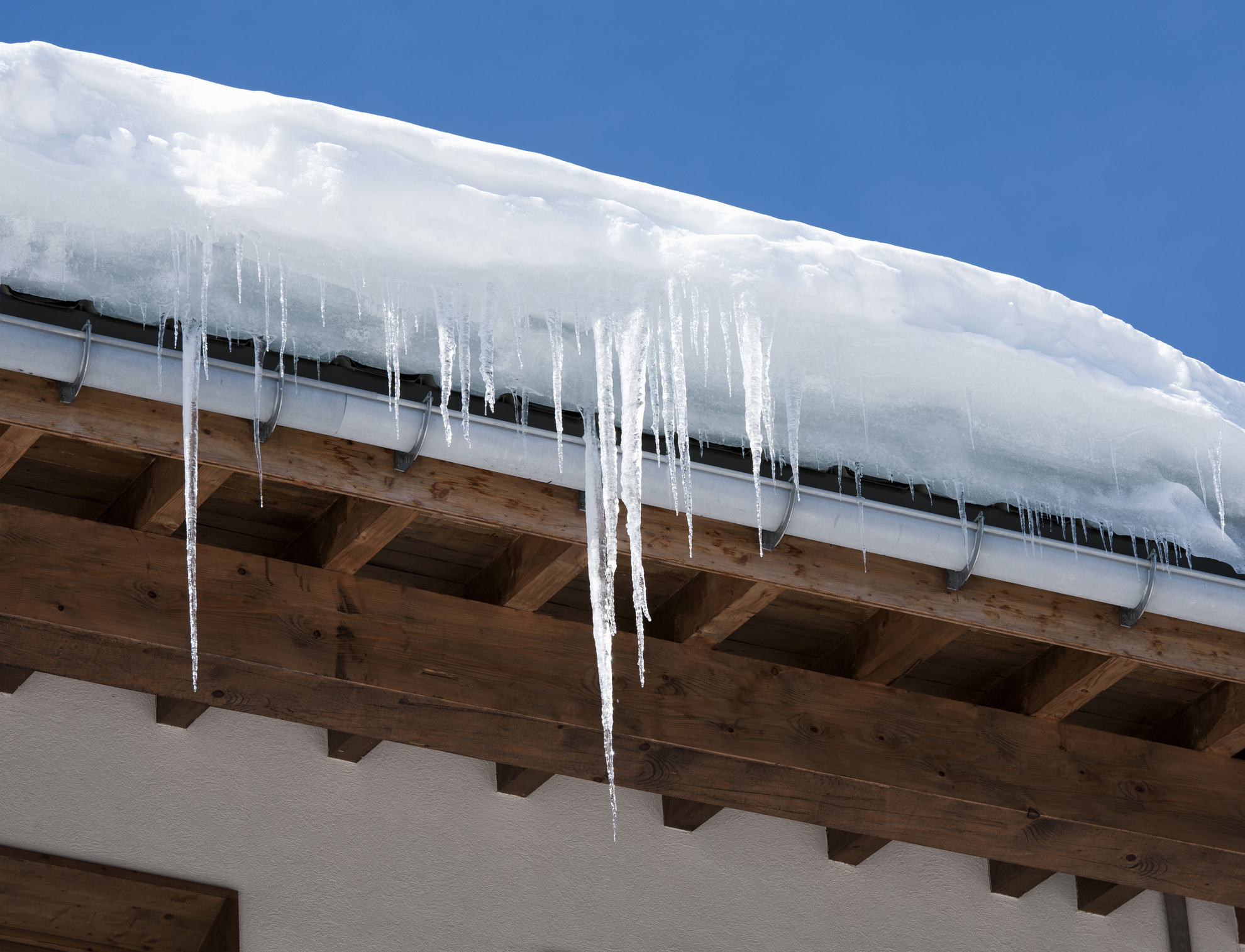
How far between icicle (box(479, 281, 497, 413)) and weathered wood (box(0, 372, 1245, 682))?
0.32 meters

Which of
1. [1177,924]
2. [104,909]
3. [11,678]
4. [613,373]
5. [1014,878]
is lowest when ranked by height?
[104,909]

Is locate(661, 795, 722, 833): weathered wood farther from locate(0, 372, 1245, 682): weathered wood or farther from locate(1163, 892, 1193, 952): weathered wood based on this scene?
locate(1163, 892, 1193, 952): weathered wood

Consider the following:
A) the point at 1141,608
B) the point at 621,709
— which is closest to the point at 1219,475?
the point at 1141,608

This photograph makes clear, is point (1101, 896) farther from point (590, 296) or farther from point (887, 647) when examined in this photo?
point (590, 296)

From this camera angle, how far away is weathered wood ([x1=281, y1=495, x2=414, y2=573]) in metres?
2.88

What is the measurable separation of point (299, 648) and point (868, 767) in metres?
1.41

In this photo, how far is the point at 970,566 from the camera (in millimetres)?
2621

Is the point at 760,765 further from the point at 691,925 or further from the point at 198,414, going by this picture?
the point at 198,414

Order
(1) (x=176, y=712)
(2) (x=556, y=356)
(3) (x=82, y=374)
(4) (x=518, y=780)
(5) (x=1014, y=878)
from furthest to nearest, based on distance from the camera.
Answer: (5) (x=1014, y=878) < (4) (x=518, y=780) < (1) (x=176, y=712) < (2) (x=556, y=356) < (3) (x=82, y=374)

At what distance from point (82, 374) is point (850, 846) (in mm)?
3023

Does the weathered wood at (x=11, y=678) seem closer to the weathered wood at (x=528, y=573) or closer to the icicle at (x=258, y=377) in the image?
the weathered wood at (x=528, y=573)

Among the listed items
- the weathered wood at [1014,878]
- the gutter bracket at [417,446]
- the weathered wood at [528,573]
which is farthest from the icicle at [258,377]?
the weathered wood at [1014,878]

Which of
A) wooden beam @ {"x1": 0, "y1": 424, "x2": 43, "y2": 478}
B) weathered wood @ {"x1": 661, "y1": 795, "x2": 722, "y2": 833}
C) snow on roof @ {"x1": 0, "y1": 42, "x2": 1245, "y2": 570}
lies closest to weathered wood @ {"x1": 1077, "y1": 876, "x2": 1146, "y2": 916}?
weathered wood @ {"x1": 661, "y1": 795, "x2": 722, "y2": 833}

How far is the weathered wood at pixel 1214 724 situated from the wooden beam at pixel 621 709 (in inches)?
2.0
